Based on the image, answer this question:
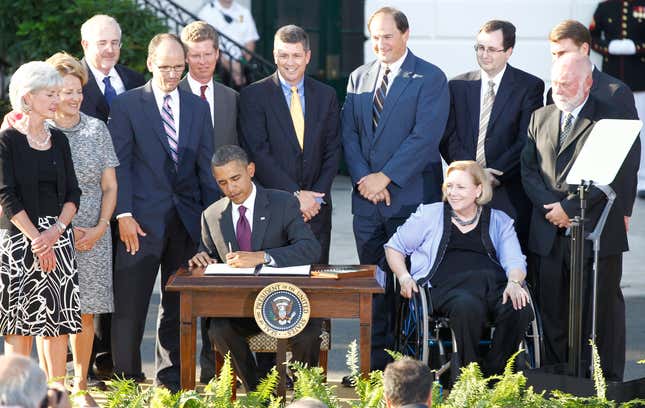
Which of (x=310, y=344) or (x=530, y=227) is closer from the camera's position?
(x=310, y=344)

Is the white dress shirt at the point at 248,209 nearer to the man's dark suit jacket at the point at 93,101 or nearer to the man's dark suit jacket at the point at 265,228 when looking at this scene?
the man's dark suit jacket at the point at 265,228

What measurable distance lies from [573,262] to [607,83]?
4.76 ft

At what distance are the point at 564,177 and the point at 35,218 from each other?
9.34 feet

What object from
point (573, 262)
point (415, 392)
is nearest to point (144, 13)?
point (573, 262)

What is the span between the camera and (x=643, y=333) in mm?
8125

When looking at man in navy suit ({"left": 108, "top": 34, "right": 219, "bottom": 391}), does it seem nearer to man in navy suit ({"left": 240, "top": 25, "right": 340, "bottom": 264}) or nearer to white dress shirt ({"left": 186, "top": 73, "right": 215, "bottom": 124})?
white dress shirt ({"left": 186, "top": 73, "right": 215, "bottom": 124})

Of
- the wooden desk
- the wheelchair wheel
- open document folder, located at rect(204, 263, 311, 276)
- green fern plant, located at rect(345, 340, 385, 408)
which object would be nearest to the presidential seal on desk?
the wooden desk

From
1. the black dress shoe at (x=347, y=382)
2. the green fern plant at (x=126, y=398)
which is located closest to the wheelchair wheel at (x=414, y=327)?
the black dress shoe at (x=347, y=382)

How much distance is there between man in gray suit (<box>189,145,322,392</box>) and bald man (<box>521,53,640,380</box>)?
1.36m

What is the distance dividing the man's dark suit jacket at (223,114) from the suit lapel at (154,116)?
289 millimetres

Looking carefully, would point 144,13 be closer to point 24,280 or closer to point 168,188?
point 168,188

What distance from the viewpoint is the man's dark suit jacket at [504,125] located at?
705 centimetres

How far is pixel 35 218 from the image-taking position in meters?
5.88

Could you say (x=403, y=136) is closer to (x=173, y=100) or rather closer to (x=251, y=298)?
(x=173, y=100)
